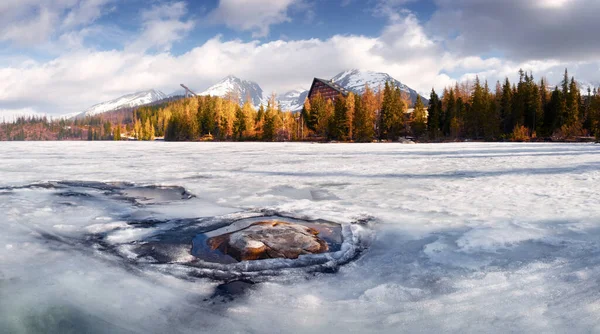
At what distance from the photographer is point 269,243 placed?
4.27 meters

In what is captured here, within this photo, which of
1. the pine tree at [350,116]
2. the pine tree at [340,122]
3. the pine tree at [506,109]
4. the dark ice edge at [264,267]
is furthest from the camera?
the pine tree at [506,109]

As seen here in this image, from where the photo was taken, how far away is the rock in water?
13.2 feet

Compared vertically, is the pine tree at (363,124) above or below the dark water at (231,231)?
above

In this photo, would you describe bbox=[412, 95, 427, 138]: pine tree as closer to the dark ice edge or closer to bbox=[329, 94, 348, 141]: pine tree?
bbox=[329, 94, 348, 141]: pine tree

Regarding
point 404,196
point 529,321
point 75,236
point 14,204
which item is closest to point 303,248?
point 529,321

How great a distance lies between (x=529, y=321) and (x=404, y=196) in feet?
16.1

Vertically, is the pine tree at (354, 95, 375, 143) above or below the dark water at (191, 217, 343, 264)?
above

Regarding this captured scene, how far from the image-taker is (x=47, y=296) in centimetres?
295

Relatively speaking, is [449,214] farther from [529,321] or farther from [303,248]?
[529,321]

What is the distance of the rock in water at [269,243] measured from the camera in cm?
404

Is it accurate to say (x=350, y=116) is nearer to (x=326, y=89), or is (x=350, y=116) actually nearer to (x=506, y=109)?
(x=506, y=109)

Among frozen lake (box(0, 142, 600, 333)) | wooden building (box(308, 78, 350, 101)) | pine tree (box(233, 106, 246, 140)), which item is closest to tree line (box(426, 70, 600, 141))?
wooden building (box(308, 78, 350, 101))

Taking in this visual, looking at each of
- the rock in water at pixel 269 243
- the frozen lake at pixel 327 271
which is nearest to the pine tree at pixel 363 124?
the frozen lake at pixel 327 271

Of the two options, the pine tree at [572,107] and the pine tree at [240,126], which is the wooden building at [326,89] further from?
the pine tree at [572,107]
